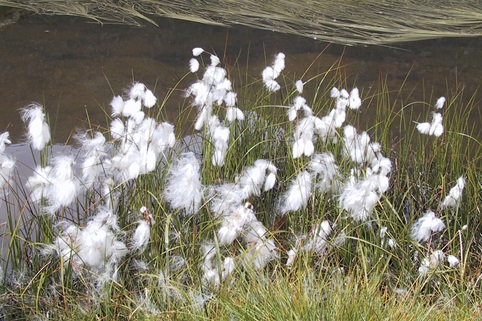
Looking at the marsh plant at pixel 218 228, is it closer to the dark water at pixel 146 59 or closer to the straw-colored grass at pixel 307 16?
the dark water at pixel 146 59

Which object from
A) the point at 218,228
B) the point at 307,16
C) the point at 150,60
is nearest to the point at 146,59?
the point at 150,60

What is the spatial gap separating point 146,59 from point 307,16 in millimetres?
1673

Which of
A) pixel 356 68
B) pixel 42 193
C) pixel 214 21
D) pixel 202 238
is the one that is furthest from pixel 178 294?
pixel 214 21

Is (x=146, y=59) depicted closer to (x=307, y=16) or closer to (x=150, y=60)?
(x=150, y=60)

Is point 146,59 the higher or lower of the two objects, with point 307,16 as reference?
Result: lower

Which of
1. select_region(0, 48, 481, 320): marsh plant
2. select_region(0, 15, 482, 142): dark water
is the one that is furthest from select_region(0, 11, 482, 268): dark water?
select_region(0, 48, 481, 320): marsh plant

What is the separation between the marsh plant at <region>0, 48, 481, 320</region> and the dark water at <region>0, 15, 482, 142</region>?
67.9 inches

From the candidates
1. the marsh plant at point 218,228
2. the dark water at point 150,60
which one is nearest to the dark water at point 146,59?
the dark water at point 150,60

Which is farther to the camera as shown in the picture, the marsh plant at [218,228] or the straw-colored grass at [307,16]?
the straw-colored grass at [307,16]

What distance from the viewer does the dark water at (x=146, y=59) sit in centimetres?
442

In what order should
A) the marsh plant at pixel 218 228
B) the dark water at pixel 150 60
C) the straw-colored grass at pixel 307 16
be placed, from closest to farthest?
1. the marsh plant at pixel 218 228
2. the dark water at pixel 150 60
3. the straw-colored grass at pixel 307 16

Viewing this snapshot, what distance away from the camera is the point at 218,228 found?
7.37 feet

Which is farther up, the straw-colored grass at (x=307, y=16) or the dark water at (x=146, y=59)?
the straw-colored grass at (x=307, y=16)

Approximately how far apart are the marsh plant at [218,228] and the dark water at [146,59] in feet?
5.66
